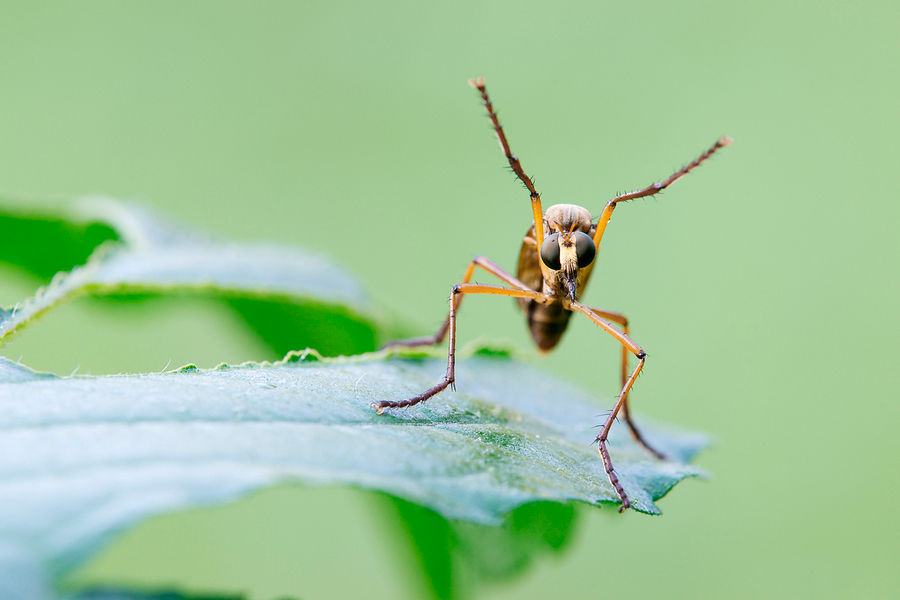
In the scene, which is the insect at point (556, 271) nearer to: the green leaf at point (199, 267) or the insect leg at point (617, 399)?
the insect leg at point (617, 399)

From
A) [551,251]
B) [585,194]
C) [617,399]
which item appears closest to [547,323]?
[551,251]

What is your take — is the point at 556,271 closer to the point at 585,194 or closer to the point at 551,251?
the point at 551,251

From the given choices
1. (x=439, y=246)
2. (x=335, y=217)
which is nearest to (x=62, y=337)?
(x=335, y=217)

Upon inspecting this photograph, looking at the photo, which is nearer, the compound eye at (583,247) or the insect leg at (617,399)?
the insect leg at (617,399)

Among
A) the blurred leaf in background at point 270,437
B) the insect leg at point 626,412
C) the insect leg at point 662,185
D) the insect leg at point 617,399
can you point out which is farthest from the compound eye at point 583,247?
the blurred leaf in background at point 270,437

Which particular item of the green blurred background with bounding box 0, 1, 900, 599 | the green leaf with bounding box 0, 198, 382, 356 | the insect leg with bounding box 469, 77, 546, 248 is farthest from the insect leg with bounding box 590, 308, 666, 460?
the green blurred background with bounding box 0, 1, 900, 599

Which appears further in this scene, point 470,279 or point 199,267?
point 470,279

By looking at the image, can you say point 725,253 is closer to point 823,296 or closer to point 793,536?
point 823,296
